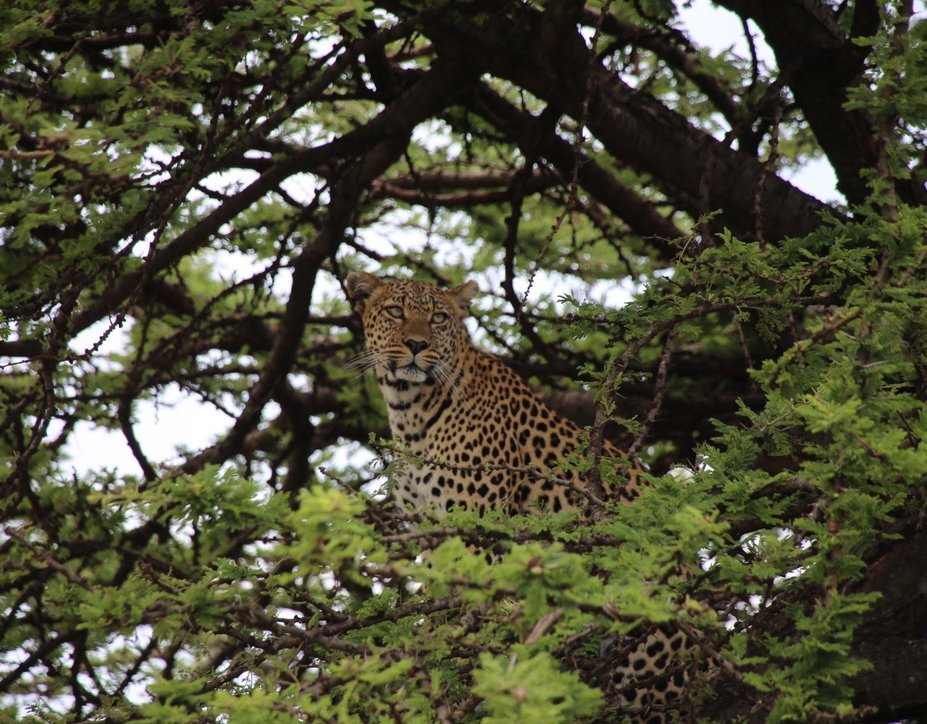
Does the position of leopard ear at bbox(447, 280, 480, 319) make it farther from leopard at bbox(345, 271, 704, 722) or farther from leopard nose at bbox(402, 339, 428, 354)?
leopard nose at bbox(402, 339, 428, 354)

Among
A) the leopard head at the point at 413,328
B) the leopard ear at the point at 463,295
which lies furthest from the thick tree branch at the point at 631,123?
the leopard head at the point at 413,328

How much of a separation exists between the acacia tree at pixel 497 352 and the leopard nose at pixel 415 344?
0.71 metres

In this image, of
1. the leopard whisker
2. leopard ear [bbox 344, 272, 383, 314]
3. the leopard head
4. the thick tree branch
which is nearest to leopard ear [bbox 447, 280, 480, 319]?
the leopard head

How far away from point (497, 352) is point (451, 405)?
238 centimetres

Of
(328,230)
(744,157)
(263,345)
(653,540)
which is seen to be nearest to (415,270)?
(263,345)

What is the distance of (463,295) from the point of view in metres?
8.84

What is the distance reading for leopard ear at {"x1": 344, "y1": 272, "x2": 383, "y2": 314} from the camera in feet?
29.1

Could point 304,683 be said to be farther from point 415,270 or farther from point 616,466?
point 415,270

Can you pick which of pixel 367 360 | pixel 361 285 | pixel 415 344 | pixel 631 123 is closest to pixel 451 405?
pixel 415 344

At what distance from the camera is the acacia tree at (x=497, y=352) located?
3828mm

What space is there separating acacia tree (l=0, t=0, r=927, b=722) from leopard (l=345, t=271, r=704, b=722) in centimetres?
46

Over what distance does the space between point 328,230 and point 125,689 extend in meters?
3.06

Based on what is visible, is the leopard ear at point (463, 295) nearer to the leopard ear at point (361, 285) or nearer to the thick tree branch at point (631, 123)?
the leopard ear at point (361, 285)

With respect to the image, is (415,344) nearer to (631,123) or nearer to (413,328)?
(413,328)
